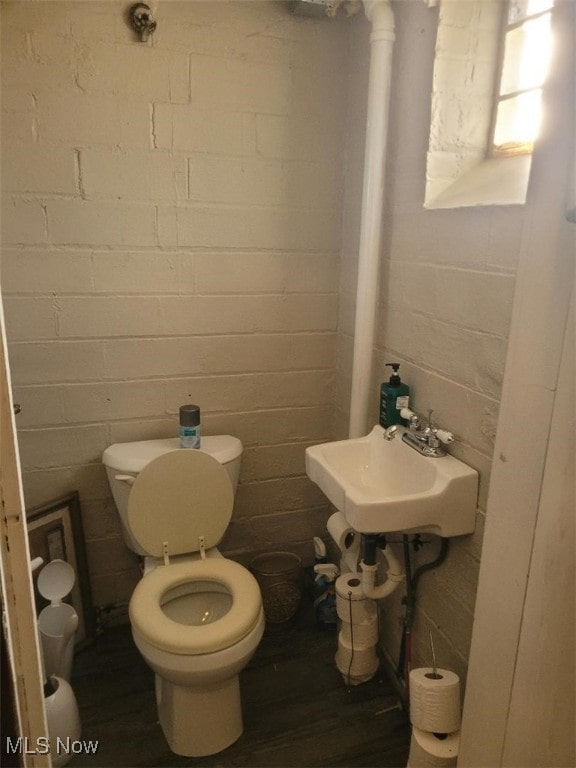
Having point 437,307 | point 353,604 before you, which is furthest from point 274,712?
point 437,307

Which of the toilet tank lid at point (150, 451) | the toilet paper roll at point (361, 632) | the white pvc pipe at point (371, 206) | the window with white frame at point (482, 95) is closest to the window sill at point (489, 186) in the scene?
the window with white frame at point (482, 95)

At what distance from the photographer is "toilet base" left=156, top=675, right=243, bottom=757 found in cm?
159

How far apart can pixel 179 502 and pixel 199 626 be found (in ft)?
1.34

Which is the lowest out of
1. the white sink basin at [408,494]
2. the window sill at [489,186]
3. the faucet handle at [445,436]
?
the white sink basin at [408,494]

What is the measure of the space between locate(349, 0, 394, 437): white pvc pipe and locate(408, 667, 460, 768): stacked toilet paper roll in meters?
0.77

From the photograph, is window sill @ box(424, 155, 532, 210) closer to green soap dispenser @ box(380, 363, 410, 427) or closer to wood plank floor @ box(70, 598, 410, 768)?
green soap dispenser @ box(380, 363, 410, 427)

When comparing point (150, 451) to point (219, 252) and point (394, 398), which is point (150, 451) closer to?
point (219, 252)

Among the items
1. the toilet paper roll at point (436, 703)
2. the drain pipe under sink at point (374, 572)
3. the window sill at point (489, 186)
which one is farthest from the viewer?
the drain pipe under sink at point (374, 572)

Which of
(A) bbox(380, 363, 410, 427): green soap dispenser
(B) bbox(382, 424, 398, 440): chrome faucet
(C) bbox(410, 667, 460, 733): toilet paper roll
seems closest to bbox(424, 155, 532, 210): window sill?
(A) bbox(380, 363, 410, 427): green soap dispenser

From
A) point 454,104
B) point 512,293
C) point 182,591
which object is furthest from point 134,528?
point 454,104

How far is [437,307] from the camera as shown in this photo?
4.97 feet

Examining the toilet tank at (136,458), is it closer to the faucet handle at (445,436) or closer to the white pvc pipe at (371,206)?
the white pvc pipe at (371,206)

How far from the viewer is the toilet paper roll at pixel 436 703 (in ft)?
4.56

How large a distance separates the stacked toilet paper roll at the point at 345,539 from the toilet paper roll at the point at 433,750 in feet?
1.73
